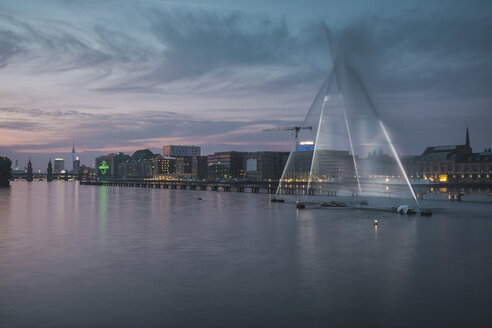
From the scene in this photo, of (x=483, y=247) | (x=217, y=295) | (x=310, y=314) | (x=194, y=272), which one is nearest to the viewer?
(x=310, y=314)

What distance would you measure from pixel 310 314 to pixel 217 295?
545 cm

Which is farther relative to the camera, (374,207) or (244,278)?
(374,207)

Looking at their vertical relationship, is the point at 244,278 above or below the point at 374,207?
above

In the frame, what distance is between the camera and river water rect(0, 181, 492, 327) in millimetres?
20188

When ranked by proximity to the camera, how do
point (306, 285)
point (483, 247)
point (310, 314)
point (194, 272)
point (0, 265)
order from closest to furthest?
point (310, 314)
point (306, 285)
point (194, 272)
point (0, 265)
point (483, 247)

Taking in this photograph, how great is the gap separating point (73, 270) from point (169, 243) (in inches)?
514

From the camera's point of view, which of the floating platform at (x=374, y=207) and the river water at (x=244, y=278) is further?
the floating platform at (x=374, y=207)

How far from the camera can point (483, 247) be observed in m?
40.2

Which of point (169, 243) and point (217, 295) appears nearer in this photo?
point (217, 295)

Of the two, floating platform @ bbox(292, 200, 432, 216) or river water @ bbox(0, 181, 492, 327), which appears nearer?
river water @ bbox(0, 181, 492, 327)

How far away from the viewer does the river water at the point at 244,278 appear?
20.2 meters

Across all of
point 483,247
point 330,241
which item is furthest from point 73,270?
point 483,247

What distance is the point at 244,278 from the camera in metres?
27.6

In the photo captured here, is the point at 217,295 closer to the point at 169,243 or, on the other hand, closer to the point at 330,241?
the point at 169,243
